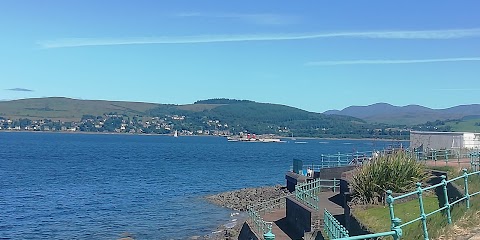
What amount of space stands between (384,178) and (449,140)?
15.5 meters

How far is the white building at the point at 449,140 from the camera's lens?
1278 inches

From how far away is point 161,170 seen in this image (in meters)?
75.9

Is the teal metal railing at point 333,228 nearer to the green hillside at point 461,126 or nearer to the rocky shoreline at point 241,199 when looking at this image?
the rocky shoreline at point 241,199

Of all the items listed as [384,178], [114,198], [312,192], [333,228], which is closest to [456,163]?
[312,192]

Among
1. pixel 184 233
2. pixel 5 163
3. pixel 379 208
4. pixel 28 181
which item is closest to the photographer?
pixel 379 208

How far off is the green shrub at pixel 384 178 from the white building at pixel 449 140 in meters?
13.8

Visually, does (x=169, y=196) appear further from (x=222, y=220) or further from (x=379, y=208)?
(x=379, y=208)

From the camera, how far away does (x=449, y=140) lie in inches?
1296

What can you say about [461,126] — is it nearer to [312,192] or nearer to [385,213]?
[312,192]

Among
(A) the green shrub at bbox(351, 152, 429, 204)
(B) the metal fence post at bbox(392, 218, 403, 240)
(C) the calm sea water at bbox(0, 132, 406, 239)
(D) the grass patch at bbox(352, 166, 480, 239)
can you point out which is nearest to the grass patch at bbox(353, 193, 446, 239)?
(D) the grass patch at bbox(352, 166, 480, 239)

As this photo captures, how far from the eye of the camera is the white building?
3247 centimetres

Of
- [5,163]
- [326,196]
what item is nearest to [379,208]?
[326,196]

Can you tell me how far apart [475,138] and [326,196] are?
11.2 meters

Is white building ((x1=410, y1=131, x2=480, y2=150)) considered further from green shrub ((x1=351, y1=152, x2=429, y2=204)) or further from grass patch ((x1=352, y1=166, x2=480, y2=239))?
green shrub ((x1=351, y1=152, x2=429, y2=204))
